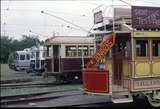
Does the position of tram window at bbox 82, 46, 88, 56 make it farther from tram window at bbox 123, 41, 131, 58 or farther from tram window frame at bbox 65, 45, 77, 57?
tram window at bbox 123, 41, 131, 58

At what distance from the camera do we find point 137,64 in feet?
42.3

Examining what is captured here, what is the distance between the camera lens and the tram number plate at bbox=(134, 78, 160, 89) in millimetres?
12938

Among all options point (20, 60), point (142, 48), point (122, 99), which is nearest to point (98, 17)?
point (142, 48)

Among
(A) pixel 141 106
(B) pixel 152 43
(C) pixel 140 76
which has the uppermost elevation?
(B) pixel 152 43

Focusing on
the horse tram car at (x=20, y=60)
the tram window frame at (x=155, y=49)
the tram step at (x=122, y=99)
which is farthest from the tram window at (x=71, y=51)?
the horse tram car at (x=20, y=60)

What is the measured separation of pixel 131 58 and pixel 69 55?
37.5 ft

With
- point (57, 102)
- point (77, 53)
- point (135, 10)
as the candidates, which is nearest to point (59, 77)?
point (77, 53)

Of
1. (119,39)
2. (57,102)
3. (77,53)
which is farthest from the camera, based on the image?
(77,53)

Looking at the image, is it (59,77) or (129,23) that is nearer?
(129,23)

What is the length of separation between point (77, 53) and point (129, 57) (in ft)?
37.3

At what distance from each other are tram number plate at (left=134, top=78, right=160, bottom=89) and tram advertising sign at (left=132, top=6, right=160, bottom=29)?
5.78 ft

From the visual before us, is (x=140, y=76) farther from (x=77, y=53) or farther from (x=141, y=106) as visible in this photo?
(x=77, y=53)

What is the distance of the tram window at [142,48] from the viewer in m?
13.0

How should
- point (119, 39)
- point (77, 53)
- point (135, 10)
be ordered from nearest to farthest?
1. point (135, 10)
2. point (119, 39)
3. point (77, 53)
